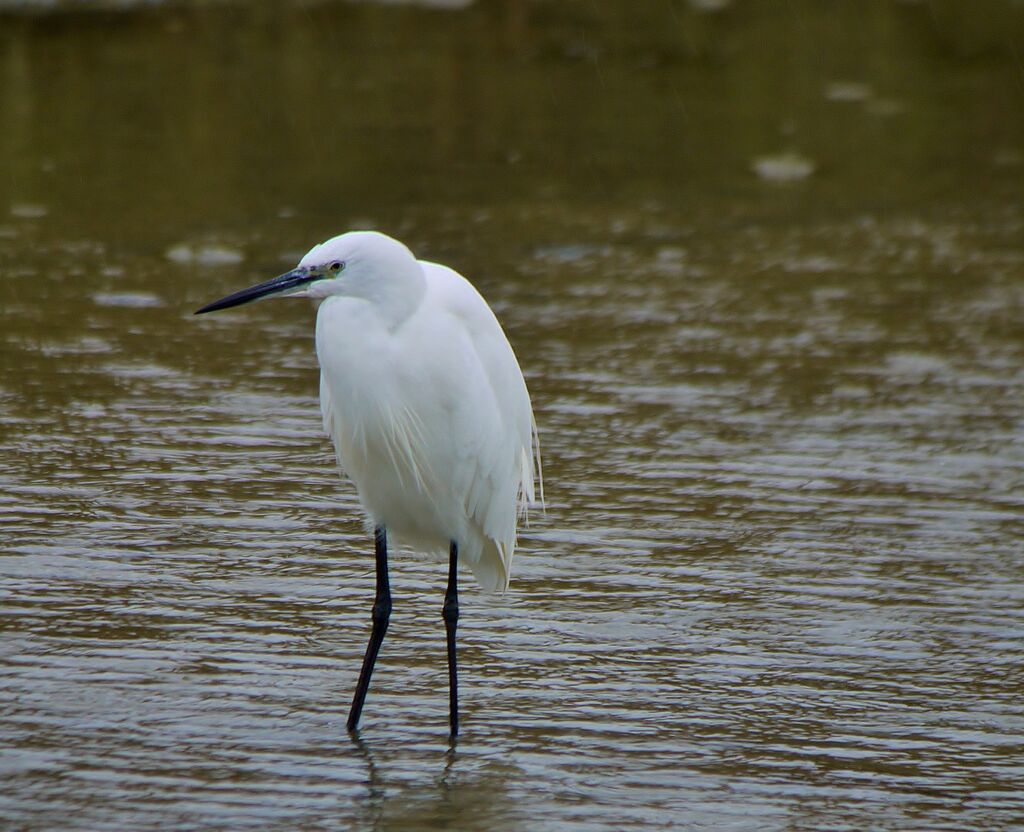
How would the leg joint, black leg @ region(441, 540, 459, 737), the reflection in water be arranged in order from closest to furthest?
the reflection in water
black leg @ region(441, 540, 459, 737)
the leg joint

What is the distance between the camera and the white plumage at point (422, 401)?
12.7 ft

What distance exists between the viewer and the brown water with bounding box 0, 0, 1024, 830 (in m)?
3.97

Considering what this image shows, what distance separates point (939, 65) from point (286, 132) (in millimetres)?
5184

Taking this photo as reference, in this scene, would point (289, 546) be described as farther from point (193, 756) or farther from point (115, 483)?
point (193, 756)

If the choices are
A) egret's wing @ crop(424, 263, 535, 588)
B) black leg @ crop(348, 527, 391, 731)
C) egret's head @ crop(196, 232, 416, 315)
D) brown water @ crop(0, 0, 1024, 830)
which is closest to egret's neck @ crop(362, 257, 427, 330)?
egret's head @ crop(196, 232, 416, 315)

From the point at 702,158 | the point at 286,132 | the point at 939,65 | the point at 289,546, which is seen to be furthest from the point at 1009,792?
the point at 939,65

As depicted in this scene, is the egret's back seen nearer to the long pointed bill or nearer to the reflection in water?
the long pointed bill

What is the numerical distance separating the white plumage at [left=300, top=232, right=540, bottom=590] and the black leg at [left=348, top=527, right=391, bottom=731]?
0.21ft

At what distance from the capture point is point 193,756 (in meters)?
3.92

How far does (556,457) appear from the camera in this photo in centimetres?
614

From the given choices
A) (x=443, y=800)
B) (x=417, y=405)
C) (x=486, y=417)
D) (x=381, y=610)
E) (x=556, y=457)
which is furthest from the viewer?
(x=556, y=457)

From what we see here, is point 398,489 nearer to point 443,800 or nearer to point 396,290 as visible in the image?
point 396,290

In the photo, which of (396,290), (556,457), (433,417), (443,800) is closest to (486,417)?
(433,417)

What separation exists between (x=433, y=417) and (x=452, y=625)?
519mm
